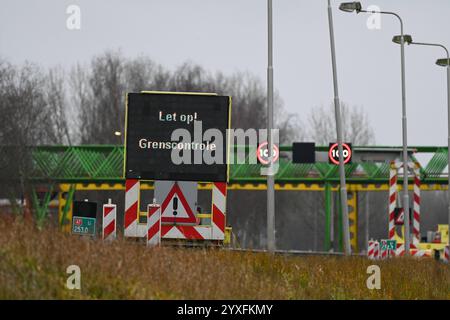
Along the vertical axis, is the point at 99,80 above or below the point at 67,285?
above

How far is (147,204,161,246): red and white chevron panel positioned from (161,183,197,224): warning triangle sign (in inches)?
78.4

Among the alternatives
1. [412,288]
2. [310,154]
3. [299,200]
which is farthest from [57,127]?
[412,288]

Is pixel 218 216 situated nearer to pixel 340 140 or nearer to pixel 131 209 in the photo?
pixel 131 209

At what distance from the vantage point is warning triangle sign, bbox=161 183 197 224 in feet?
80.2

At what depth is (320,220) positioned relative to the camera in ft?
333

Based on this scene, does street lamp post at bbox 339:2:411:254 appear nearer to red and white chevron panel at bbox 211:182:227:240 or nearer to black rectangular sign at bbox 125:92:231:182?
black rectangular sign at bbox 125:92:231:182

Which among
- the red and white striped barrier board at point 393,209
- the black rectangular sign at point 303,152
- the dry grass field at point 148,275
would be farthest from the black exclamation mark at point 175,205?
the black rectangular sign at point 303,152

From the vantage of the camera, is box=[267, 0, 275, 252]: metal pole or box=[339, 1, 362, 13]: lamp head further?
box=[339, 1, 362, 13]: lamp head

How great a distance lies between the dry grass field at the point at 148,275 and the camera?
39.6ft

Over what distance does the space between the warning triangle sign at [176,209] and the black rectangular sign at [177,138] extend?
0.37 metres

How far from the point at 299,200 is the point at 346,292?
85369 millimetres

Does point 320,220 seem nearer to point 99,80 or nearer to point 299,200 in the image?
point 299,200

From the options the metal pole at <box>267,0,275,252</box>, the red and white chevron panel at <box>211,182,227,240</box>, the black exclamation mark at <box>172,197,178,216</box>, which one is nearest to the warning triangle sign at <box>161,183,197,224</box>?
the black exclamation mark at <box>172,197,178,216</box>

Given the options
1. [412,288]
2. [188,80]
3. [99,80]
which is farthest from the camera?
[188,80]
